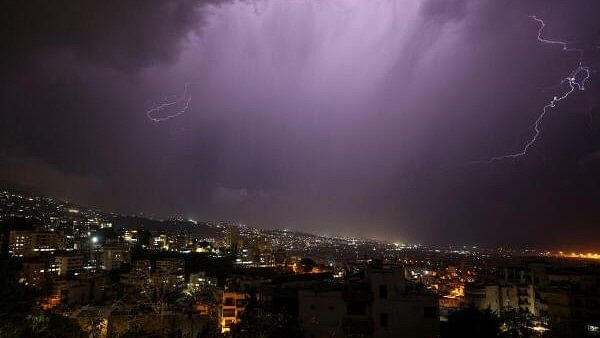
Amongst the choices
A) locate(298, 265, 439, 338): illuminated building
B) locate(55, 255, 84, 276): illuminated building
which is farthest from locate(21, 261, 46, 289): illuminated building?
locate(298, 265, 439, 338): illuminated building

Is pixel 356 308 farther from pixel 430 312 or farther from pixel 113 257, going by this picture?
pixel 113 257

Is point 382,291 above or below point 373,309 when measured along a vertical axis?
above

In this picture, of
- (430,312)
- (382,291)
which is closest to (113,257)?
(382,291)

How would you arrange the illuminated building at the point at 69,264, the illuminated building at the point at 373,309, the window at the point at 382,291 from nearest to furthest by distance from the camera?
the illuminated building at the point at 373,309
the window at the point at 382,291
the illuminated building at the point at 69,264

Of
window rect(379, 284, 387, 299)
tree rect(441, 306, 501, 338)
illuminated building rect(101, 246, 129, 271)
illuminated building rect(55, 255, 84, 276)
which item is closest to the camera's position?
tree rect(441, 306, 501, 338)

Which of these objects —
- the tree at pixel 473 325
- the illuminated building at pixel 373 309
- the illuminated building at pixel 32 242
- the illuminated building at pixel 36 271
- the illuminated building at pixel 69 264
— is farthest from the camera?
the illuminated building at pixel 32 242

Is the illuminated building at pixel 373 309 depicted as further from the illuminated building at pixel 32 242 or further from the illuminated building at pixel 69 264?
the illuminated building at pixel 32 242

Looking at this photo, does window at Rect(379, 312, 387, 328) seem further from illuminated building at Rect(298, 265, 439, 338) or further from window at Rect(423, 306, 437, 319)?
window at Rect(423, 306, 437, 319)


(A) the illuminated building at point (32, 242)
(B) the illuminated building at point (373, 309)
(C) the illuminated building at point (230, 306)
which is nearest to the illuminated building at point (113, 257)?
(A) the illuminated building at point (32, 242)

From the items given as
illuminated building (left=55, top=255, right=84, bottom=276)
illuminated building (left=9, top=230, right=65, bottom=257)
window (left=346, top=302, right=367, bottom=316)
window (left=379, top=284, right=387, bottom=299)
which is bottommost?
window (left=346, top=302, right=367, bottom=316)
